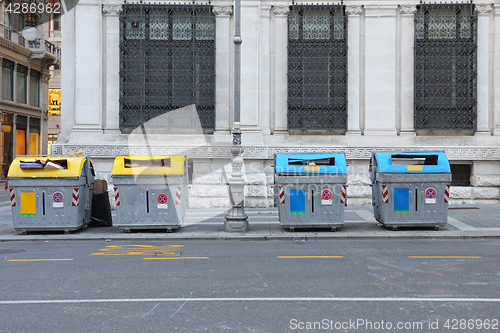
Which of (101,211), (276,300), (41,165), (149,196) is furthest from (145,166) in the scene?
(276,300)

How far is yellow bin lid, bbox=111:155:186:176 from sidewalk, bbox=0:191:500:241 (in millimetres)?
1445

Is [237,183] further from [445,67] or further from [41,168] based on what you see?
[445,67]

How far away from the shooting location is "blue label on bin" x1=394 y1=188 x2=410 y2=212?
1074 cm

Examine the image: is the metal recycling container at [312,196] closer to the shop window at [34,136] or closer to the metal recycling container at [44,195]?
the metal recycling container at [44,195]

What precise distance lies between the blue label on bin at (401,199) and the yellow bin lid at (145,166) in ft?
16.9

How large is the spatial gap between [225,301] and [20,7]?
3477 cm

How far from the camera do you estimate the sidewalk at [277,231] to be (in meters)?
10.1

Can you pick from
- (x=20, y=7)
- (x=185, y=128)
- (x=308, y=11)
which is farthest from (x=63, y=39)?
(x=20, y=7)

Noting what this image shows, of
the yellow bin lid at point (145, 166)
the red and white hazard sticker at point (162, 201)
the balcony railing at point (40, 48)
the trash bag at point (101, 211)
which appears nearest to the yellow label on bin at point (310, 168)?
the yellow bin lid at point (145, 166)

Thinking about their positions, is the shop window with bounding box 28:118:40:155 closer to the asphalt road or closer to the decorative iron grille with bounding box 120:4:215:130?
the decorative iron grille with bounding box 120:4:215:130

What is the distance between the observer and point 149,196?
35.0 feet

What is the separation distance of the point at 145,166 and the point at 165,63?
252 inches

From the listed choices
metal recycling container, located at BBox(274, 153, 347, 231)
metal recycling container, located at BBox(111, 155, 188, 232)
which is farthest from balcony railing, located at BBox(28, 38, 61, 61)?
metal recycling container, located at BBox(274, 153, 347, 231)

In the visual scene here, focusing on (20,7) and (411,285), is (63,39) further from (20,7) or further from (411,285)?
(20,7)
